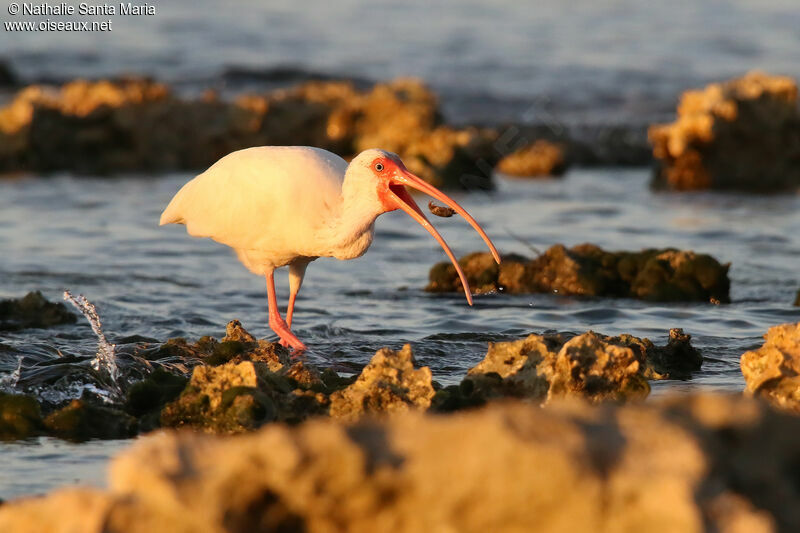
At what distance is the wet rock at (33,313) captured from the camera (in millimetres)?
7477

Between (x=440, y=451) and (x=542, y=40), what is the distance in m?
27.9

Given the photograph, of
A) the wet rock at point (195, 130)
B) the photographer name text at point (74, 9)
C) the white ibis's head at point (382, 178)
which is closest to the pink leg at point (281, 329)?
the white ibis's head at point (382, 178)

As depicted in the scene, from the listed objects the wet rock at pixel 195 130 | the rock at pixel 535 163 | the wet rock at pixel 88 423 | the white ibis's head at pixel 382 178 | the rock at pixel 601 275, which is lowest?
the wet rock at pixel 88 423

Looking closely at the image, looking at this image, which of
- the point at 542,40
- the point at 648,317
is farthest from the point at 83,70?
the point at 648,317

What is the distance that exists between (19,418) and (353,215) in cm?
227

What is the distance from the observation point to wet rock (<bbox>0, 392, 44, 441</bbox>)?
511cm

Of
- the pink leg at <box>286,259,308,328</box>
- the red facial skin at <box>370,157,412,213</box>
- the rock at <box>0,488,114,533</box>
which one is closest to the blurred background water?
the pink leg at <box>286,259,308,328</box>

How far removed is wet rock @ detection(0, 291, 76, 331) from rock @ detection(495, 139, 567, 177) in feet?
31.7

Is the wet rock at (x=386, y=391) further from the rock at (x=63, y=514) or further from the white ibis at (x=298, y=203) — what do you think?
the rock at (x=63, y=514)

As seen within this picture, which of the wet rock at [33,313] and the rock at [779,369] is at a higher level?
the wet rock at [33,313]

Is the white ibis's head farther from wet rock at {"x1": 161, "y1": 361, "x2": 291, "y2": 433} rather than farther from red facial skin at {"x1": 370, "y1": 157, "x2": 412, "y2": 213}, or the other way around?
wet rock at {"x1": 161, "y1": 361, "x2": 291, "y2": 433}

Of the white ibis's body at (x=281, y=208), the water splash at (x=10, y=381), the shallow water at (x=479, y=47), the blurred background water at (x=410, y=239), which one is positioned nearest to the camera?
the water splash at (x=10, y=381)

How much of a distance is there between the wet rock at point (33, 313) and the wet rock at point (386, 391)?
296 cm

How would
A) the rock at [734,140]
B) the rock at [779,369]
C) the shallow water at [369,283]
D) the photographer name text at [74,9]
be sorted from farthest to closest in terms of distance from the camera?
the photographer name text at [74,9]
the rock at [734,140]
the shallow water at [369,283]
the rock at [779,369]
